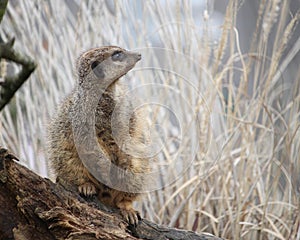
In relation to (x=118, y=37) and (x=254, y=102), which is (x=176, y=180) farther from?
(x=118, y=37)

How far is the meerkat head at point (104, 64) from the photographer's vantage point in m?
1.28

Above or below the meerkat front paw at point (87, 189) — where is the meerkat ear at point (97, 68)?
above

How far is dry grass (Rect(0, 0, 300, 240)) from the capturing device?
183 cm

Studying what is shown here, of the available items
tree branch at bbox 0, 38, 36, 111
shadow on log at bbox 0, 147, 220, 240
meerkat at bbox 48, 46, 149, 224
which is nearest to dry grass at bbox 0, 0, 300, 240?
meerkat at bbox 48, 46, 149, 224

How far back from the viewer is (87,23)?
2.29 meters

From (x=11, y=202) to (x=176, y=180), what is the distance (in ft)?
3.04

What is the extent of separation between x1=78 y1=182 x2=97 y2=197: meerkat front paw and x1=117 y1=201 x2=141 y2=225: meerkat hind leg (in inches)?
3.3

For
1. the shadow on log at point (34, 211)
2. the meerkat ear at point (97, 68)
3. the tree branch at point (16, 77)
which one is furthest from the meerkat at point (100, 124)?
the tree branch at point (16, 77)

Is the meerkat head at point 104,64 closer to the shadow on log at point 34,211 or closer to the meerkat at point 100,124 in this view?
the meerkat at point 100,124

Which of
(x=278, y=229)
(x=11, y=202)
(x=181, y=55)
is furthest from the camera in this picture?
(x=181, y=55)

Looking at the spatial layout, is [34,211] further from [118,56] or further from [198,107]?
[198,107]

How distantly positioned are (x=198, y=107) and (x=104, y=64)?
0.68 m

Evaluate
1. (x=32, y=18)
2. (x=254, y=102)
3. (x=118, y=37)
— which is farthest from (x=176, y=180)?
(x=32, y=18)

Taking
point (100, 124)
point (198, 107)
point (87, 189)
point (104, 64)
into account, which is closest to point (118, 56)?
point (104, 64)
